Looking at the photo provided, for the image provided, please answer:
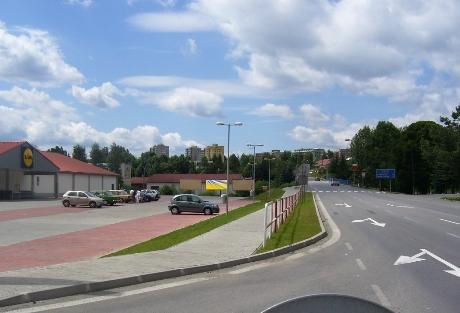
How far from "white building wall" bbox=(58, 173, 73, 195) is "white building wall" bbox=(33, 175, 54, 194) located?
2177 millimetres

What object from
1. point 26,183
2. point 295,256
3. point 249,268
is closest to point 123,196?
point 26,183

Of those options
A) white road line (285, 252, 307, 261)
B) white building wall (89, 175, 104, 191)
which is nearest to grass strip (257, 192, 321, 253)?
white road line (285, 252, 307, 261)

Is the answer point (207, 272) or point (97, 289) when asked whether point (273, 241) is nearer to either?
point (207, 272)

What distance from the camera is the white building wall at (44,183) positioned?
265 feet

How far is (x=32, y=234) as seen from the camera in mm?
24141

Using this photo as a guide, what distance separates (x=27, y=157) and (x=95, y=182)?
Answer: 22.0 metres

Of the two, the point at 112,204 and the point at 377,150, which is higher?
the point at 377,150

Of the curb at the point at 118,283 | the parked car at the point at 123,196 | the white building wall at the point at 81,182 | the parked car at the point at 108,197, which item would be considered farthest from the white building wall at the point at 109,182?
the curb at the point at 118,283

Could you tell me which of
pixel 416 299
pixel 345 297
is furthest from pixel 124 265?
pixel 345 297

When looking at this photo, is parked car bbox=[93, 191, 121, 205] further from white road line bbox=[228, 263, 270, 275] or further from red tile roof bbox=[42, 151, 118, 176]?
white road line bbox=[228, 263, 270, 275]

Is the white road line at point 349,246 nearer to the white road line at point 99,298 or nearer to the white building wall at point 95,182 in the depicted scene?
the white road line at point 99,298

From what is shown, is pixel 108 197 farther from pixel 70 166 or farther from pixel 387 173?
pixel 387 173

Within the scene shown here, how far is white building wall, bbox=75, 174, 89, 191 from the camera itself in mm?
83600

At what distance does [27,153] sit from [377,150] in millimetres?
90087
